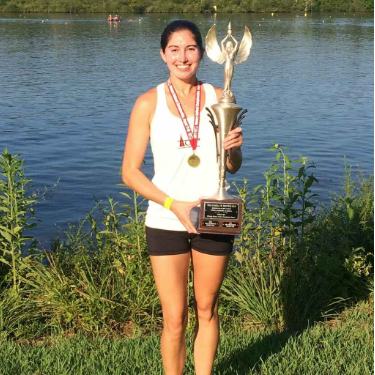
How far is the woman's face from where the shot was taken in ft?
12.7

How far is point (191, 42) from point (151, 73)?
26.4 meters

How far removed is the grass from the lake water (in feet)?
15.0

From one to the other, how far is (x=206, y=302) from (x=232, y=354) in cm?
110

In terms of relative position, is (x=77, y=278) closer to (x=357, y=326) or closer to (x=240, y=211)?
(x=357, y=326)

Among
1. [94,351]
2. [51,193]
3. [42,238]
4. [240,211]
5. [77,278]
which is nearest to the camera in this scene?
[240,211]

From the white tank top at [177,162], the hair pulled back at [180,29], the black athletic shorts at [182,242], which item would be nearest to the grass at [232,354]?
the black athletic shorts at [182,242]

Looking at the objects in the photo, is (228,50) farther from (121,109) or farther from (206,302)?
(121,109)

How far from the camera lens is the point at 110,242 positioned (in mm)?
6445

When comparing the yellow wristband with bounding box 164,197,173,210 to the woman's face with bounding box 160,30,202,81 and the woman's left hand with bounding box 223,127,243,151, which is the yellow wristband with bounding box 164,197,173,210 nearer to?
the woman's left hand with bounding box 223,127,243,151

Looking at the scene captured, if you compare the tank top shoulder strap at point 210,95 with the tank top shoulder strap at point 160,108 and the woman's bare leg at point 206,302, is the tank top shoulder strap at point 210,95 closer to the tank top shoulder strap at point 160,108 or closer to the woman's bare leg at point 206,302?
the tank top shoulder strap at point 160,108

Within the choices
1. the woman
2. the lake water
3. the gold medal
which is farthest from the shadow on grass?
the lake water

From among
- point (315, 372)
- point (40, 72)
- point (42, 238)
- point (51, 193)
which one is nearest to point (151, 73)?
point (40, 72)

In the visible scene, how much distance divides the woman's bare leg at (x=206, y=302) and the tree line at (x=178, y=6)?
90452 millimetres

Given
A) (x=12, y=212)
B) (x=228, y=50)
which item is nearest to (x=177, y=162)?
(x=228, y=50)
